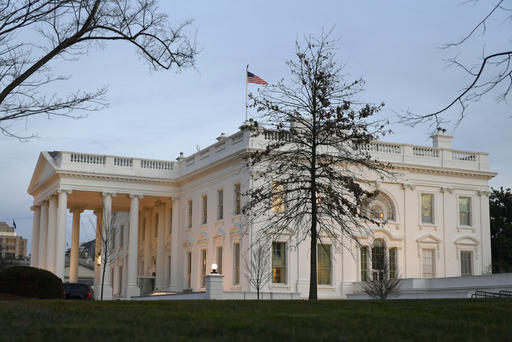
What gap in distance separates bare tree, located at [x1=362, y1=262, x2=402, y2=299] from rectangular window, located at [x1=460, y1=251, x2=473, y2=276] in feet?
28.0

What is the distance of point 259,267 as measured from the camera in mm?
42219

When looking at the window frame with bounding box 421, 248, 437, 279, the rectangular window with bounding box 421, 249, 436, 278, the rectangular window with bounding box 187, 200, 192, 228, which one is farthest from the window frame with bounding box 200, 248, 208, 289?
the rectangular window with bounding box 421, 249, 436, 278

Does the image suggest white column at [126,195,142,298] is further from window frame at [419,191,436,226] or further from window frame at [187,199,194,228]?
window frame at [419,191,436,226]

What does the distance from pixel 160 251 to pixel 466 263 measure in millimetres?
22659

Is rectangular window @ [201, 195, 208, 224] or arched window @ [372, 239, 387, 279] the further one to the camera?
rectangular window @ [201, 195, 208, 224]

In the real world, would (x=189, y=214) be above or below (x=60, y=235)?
above

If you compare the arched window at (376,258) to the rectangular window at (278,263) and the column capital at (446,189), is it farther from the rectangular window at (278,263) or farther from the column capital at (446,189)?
the column capital at (446,189)

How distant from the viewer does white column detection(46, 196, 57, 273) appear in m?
53.1

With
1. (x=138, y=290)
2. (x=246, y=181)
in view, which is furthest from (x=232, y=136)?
(x=138, y=290)

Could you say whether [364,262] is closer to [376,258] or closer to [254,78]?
[376,258]

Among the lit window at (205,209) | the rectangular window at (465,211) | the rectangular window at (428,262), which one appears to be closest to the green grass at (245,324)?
the rectangular window at (428,262)

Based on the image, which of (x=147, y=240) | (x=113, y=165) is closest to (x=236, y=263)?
(x=113, y=165)

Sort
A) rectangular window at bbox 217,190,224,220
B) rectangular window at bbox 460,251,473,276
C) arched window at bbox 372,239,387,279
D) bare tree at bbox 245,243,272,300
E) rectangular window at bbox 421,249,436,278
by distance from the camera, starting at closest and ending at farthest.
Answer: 1. bare tree at bbox 245,243,272,300
2. arched window at bbox 372,239,387,279
3. rectangular window at bbox 217,190,224,220
4. rectangular window at bbox 421,249,436,278
5. rectangular window at bbox 460,251,473,276

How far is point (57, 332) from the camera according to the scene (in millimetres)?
11133
